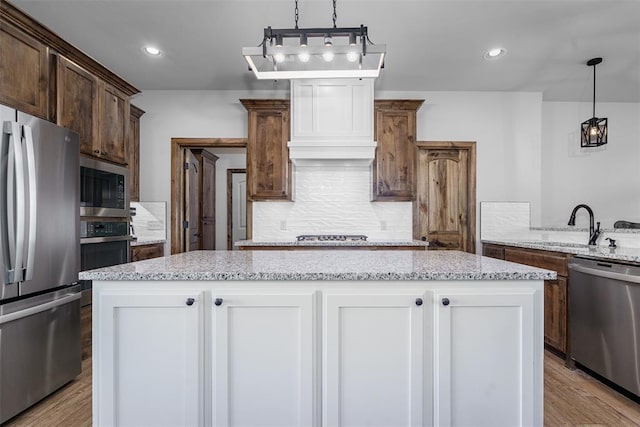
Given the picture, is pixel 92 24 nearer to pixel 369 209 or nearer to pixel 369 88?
pixel 369 88

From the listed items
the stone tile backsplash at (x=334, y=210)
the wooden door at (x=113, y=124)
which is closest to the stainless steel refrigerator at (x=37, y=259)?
the wooden door at (x=113, y=124)

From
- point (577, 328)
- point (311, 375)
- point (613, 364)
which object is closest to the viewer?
point (311, 375)

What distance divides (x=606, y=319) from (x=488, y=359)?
56.7 inches

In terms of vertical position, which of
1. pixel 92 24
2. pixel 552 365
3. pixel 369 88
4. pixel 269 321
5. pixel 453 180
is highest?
pixel 92 24

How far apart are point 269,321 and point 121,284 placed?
2.08ft

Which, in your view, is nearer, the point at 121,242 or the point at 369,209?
the point at 121,242

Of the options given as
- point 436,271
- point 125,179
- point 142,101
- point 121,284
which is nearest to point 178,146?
point 142,101

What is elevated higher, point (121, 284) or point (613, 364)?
point (121, 284)

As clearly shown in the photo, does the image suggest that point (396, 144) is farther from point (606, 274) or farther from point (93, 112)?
point (93, 112)

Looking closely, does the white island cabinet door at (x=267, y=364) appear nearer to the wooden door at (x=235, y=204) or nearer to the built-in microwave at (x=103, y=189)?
the built-in microwave at (x=103, y=189)

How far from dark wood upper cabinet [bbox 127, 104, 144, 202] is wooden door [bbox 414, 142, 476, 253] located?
331cm

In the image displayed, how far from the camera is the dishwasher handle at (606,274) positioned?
6.57 feet

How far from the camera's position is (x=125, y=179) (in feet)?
8.83

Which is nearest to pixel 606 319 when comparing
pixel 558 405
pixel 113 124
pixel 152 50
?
pixel 558 405
